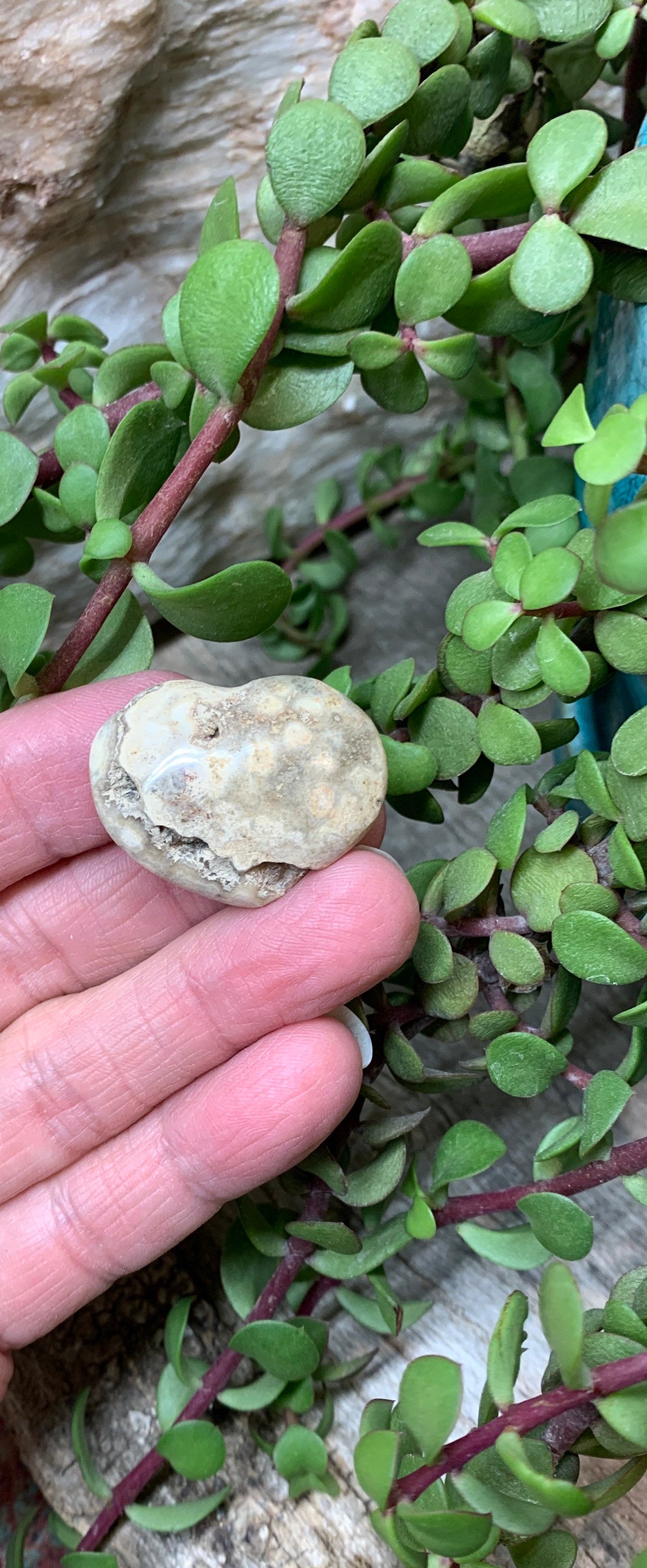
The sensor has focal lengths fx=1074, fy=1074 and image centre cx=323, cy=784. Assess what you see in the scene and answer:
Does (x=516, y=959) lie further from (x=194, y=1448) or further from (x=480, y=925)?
(x=194, y=1448)

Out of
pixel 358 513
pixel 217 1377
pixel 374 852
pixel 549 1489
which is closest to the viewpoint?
pixel 549 1489

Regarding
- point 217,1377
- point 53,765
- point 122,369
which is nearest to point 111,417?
point 122,369

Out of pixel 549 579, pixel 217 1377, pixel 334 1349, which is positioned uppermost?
pixel 549 579

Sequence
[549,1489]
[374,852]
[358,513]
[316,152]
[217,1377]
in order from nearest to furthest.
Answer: [549,1489], [316,152], [374,852], [217,1377], [358,513]

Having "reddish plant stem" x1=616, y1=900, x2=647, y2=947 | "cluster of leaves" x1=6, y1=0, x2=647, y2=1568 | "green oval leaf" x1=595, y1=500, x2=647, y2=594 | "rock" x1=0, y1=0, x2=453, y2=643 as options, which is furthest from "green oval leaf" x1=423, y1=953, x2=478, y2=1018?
"rock" x1=0, y1=0, x2=453, y2=643

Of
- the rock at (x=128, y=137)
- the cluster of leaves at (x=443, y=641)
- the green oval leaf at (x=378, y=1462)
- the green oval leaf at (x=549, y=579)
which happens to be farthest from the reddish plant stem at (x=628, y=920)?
the rock at (x=128, y=137)

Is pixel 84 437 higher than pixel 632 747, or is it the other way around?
pixel 84 437

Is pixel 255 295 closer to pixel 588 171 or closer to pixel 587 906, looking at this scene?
pixel 588 171

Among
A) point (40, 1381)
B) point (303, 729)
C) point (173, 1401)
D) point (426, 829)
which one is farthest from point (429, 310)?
point (40, 1381)
